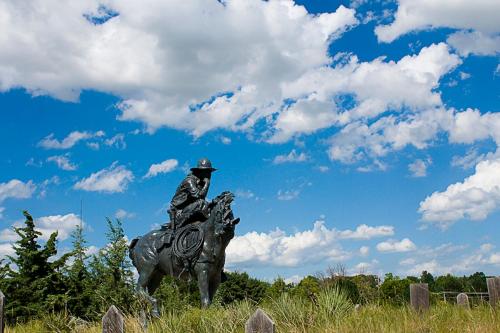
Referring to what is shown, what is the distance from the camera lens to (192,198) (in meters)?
13.4

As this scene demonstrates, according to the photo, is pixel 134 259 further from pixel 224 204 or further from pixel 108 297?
pixel 108 297

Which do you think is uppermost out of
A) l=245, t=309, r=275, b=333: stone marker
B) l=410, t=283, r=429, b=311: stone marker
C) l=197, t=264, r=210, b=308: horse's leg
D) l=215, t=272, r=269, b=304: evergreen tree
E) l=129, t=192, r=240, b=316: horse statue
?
l=215, t=272, r=269, b=304: evergreen tree

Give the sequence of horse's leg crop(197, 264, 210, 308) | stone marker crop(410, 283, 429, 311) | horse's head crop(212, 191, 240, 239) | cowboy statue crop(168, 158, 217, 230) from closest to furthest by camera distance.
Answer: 1. stone marker crop(410, 283, 429, 311)
2. horse's head crop(212, 191, 240, 239)
3. horse's leg crop(197, 264, 210, 308)
4. cowboy statue crop(168, 158, 217, 230)

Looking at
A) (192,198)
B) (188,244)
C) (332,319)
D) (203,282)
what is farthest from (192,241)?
(332,319)

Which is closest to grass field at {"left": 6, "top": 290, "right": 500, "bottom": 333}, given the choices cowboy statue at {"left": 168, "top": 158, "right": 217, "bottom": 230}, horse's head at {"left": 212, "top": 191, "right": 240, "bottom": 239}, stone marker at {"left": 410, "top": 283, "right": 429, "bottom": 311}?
stone marker at {"left": 410, "top": 283, "right": 429, "bottom": 311}

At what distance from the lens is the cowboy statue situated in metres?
13.2

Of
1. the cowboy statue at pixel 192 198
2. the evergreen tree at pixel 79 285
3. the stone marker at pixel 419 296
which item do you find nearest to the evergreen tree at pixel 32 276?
the evergreen tree at pixel 79 285

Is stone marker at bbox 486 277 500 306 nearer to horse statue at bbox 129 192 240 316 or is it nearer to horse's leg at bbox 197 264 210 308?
horse statue at bbox 129 192 240 316

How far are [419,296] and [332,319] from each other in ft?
6.81

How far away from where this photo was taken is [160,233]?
1393cm

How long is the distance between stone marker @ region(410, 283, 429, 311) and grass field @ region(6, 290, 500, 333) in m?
0.26

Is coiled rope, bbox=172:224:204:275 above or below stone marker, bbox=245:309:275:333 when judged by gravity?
above

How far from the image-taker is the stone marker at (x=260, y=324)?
639cm

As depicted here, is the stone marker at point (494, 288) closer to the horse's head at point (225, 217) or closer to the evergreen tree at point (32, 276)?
the horse's head at point (225, 217)
